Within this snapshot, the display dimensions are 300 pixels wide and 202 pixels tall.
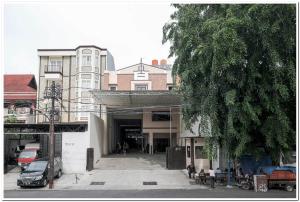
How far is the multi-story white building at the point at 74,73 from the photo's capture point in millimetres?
39031

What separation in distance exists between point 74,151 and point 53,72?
1546cm

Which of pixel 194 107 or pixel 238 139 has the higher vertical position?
pixel 194 107

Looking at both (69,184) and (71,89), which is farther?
(71,89)

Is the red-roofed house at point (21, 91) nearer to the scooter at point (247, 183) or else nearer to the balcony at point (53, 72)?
the balcony at point (53, 72)

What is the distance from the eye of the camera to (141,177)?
24.4 metres

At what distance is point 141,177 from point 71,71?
812 inches

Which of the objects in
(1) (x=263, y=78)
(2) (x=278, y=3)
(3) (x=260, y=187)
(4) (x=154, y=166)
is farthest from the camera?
(4) (x=154, y=166)

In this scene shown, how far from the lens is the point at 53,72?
39.8m

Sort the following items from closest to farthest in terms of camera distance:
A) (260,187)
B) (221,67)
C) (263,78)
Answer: (221,67) < (263,78) < (260,187)

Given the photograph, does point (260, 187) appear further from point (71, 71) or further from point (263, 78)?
point (71, 71)

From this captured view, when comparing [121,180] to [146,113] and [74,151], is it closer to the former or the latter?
[74,151]

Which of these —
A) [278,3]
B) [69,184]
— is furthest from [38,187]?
[278,3]

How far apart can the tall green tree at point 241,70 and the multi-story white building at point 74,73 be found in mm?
20733

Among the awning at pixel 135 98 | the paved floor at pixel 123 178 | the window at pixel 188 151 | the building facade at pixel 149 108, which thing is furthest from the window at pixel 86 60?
the window at pixel 188 151
